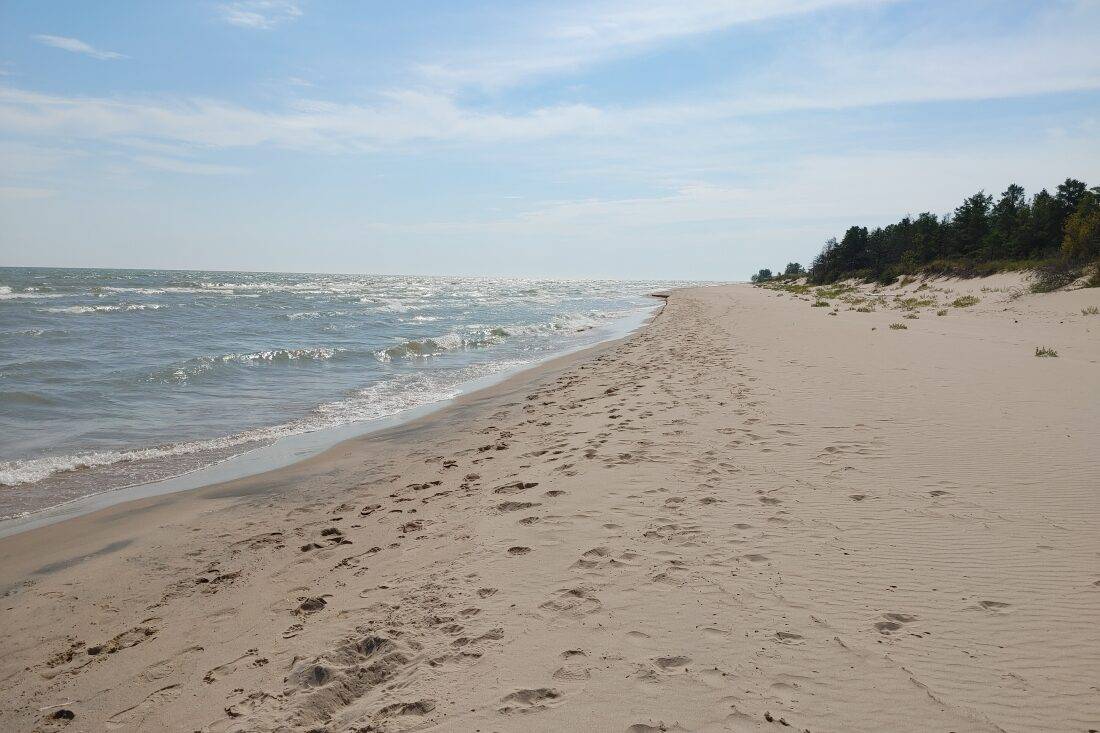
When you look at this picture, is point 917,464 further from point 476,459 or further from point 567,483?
point 476,459

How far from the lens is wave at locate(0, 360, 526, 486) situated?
815cm

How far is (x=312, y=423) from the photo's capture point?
11070 millimetres

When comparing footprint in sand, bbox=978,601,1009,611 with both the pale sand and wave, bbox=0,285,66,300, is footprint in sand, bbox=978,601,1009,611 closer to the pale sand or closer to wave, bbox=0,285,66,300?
the pale sand

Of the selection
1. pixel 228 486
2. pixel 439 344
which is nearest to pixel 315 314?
pixel 439 344

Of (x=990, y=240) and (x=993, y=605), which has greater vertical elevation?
(x=990, y=240)

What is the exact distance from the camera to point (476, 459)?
797 cm

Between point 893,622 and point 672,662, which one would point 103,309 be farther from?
point 893,622

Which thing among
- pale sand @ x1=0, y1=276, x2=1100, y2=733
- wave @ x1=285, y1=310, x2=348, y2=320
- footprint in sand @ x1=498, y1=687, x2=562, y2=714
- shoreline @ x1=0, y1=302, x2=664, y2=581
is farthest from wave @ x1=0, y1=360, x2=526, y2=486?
wave @ x1=285, y1=310, x2=348, y2=320

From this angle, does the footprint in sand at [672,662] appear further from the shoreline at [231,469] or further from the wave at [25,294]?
the wave at [25,294]

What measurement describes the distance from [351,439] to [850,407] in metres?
7.61

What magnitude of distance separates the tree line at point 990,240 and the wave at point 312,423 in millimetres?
28738

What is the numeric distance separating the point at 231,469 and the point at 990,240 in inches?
1890

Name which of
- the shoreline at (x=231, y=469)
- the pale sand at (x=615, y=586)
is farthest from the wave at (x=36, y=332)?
the pale sand at (x=615, y=586)

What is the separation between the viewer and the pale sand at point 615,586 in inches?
116
